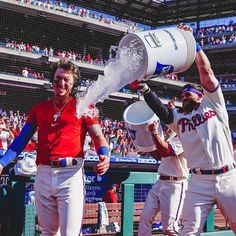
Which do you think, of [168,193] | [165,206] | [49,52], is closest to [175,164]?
[168,193]

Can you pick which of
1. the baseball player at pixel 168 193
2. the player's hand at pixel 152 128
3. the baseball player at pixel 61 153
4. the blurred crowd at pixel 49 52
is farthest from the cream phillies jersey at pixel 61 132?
the blurred crowd at pixel 49 52

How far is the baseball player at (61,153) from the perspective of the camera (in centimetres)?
332

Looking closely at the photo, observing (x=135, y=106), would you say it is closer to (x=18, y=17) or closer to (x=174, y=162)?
(x=174, y=162)

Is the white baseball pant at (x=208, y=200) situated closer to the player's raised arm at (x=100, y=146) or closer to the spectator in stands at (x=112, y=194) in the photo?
the player's raised arm at (x=100, y=146)

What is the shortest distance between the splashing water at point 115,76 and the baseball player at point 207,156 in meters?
0.56

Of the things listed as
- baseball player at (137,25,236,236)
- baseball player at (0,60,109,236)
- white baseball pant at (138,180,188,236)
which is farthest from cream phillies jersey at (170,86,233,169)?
white baseball pant at (138,180,188,236)

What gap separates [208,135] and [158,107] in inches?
20.7

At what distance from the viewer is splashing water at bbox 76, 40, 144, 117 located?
3357 mm

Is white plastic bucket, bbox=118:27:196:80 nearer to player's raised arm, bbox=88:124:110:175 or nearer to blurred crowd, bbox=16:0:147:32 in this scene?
player's raised arm, bbox=88:124:110:175

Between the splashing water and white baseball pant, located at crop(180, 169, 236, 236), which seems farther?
white baseball pant, located at crop(180, 169, 236, 236)

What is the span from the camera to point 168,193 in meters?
4.90

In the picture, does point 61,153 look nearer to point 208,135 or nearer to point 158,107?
point 158,107

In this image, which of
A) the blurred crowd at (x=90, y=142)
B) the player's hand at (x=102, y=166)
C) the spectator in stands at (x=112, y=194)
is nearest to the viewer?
the player's hand at (x=102, y=166)

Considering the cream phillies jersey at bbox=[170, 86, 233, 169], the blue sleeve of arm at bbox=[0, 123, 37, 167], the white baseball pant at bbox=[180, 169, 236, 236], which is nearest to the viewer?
the blue sleeve of arm at bbox=[0, 123, 37, 167]
